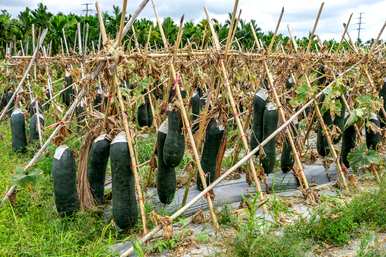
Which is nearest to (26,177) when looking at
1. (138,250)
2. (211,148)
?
(138,250)

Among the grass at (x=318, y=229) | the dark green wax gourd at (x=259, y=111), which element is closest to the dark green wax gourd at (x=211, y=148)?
the dark green wax gourd at (x=259, y=111)

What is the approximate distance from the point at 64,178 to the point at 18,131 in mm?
3937

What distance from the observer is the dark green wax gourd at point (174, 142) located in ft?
17.9

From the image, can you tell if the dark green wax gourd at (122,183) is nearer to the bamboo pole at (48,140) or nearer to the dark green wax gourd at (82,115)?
the bamboo pole at (48,140)

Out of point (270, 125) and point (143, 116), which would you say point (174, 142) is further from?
point (143, 116)

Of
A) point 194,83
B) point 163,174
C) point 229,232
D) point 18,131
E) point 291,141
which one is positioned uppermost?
point 194,83

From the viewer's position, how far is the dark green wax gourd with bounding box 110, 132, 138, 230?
5.05 meters

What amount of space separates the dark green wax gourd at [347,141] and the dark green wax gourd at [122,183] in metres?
3.49

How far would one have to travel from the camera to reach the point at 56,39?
28391 millimetres

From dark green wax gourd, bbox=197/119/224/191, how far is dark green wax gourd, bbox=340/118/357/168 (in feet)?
7.26

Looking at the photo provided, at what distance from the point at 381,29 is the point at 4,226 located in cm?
516

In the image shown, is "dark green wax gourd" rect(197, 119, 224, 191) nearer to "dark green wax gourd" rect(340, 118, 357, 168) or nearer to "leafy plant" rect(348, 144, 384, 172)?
"leafy plant" rect(348, 144, 384, 172)

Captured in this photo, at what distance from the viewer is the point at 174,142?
5.46m

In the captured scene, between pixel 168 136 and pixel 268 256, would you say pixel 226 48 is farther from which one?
pixel 268 256
